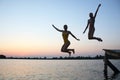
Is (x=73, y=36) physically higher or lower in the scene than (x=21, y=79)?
higher

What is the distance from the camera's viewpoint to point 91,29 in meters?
17.8

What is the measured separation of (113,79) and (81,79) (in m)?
8.30

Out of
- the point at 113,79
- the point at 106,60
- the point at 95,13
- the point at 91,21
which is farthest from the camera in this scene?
the point at 113,79

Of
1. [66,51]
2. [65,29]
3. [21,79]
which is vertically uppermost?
A: [65,29]

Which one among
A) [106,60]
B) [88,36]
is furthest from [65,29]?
[106,60]

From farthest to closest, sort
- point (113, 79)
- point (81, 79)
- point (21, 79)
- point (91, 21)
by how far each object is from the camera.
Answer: point (21, 79), point (81, 79), point (113, 79), point (91, 21)

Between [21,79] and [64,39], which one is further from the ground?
[64,39]

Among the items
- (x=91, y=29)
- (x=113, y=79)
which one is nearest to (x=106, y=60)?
(x=113, y=79)

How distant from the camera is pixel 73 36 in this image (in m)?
16.8

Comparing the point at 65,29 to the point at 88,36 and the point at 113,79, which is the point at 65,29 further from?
the point at 113,79

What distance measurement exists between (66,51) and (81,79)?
44.9 metres

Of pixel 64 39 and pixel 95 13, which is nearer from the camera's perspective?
pixel 95 13

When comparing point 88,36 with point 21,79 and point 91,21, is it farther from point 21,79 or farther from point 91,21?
point 21,79

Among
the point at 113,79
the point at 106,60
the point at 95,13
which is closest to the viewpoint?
the point at 95,13
